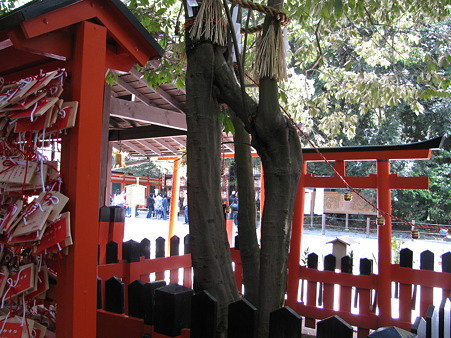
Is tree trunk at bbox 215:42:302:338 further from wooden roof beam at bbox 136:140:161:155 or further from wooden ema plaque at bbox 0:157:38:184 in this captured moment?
wooden roof beam at bbox 136:140:161:155

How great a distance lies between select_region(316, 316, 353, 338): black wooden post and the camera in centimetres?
156

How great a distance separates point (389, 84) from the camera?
642cm

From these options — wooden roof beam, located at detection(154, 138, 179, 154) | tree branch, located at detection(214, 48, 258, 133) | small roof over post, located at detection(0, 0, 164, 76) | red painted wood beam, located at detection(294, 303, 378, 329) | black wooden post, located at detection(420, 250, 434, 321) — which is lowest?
red painted wood beam, located at detection(294, 303, 378, 329)

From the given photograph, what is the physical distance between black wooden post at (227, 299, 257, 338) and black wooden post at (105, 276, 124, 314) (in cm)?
82

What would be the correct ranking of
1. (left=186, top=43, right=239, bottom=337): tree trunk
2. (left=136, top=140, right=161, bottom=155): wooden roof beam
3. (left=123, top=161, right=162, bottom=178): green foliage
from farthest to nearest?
(left=123, top=161, right=162, bottom=178): green foliage, (left=136, top=140, right=161, bottom=155): wooden roof beam, (left=186, top=43, right=239, bottom=337): tree trunk

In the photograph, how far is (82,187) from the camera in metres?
1.90

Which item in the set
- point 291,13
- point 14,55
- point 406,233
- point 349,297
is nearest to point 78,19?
point 14,55

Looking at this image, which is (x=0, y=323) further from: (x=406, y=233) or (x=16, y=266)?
(x=406, y=233)

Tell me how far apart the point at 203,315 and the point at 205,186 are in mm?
721

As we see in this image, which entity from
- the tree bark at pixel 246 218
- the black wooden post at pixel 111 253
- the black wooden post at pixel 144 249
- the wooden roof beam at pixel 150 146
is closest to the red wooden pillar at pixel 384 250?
the tree bark at pixel 246 218

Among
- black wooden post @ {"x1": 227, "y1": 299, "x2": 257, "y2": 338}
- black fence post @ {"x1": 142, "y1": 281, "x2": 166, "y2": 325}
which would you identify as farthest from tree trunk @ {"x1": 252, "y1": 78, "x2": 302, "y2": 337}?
black fence post @ {"x1": 142, "y1": 281, "x2": 166, "y2": 325}

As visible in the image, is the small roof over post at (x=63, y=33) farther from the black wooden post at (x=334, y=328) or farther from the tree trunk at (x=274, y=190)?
the black wooden post at (x=334, y=328)

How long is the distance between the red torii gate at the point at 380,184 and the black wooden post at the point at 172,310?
6.56 feet

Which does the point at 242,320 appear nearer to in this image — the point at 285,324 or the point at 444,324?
the point at 285,324
